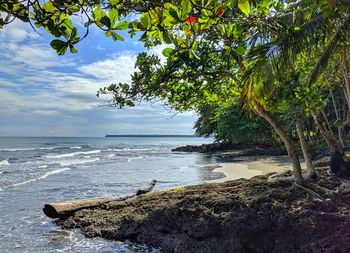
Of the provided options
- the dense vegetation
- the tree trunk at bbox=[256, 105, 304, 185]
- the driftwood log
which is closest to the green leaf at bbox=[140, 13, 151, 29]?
the dense vegetation

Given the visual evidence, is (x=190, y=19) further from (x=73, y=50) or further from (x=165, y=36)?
(x=73, y=50)

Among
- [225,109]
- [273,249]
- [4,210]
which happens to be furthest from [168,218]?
[225,109]

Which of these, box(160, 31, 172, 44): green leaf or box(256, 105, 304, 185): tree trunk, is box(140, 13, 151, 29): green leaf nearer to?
box(160, 31, 172, 44): green leaf

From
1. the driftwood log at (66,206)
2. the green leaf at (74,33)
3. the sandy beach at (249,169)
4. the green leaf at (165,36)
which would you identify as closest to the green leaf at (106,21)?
the green leaf at (74,33)

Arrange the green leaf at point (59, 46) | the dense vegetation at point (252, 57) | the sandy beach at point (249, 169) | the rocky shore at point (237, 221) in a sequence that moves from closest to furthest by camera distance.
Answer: the green leaf at point (59, 46)
the dense vegetation at point (252, 57)
the rocky shore at point (237, 221)
the sandy beach at point (249, 169)

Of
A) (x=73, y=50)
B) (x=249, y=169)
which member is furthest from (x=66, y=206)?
(x=249, y=169)

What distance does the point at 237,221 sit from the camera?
621 centimetres

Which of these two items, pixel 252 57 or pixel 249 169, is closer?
pixel 252 57

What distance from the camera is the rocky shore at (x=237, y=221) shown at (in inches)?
218

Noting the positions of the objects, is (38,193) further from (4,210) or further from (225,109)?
(225,109)

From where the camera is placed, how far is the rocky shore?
553 cm

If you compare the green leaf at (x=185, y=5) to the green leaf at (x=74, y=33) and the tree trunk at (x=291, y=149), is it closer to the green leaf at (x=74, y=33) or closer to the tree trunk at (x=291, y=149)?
the green leaf at (x=74, y=33)

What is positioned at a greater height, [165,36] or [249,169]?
[165,36]

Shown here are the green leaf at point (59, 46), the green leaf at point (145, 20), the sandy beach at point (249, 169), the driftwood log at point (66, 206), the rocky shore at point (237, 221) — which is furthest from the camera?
the sandy beach at point (249, 169)
